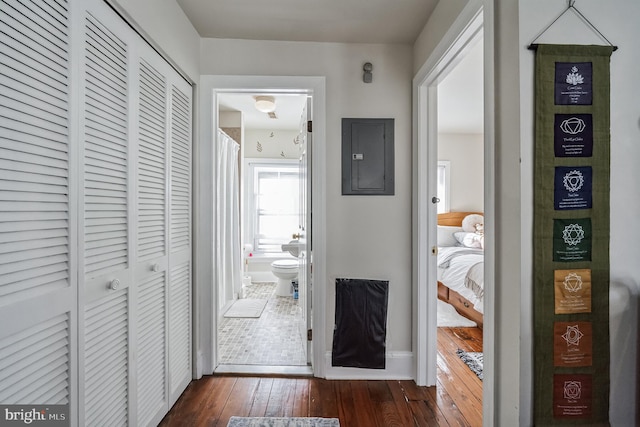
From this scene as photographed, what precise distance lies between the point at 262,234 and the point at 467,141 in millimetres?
3912

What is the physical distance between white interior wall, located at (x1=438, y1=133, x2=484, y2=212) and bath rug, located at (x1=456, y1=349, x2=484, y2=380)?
321cm

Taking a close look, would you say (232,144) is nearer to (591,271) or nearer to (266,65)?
(266,65)

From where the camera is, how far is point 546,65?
1.09m

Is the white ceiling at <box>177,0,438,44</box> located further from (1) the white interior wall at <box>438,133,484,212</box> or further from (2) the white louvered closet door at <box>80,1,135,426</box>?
(1) the white interior wall at <box>438,133,484,212</box>

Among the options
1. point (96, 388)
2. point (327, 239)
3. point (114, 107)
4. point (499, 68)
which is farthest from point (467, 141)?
point (96, 388)

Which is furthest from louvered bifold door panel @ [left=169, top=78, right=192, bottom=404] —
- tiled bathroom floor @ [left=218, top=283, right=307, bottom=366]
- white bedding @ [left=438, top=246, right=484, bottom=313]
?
white bedding @ [left=438, top=246, right=484, bottom=313]

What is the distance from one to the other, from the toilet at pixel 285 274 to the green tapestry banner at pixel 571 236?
3350mm

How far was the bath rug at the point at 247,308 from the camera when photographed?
358 cm

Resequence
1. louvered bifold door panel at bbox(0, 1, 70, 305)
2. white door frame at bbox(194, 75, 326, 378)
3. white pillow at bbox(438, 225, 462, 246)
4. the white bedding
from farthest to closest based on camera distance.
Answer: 1. white pillow at bbox(438, 225, 462, 246)
2. the white bedding
3. white door frame at bbox(194, 75, 326, 378)
4. louvered bifold door panel at bbox(0, 1, 70, 305)

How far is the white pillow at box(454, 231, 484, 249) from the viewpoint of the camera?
4.49 m

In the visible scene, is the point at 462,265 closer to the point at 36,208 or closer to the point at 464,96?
the point at 464,96

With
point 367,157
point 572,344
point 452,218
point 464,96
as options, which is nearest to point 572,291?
point 572,344

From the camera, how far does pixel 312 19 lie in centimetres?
204

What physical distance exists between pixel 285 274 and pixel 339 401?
91.8 inches
